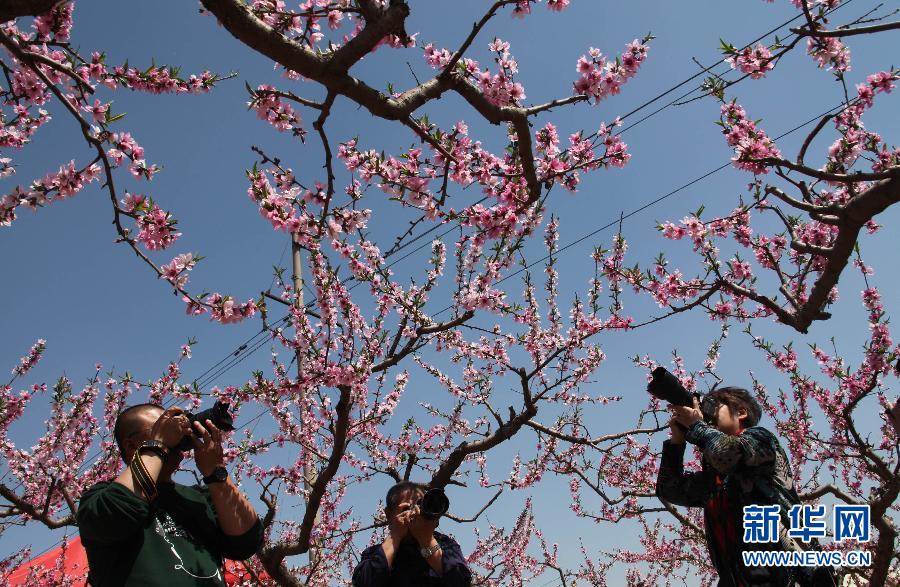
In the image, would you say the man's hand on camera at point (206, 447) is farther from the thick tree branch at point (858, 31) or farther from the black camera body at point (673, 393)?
the thick tree branch at point (858, 31)

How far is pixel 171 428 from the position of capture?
1.70m

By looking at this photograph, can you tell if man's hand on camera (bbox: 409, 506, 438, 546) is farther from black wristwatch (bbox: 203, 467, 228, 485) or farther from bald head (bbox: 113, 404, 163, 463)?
bald head (bbox: 113, 404, 163, 463)

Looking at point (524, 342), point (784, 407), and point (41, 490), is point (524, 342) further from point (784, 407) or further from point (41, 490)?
point (41, 490)

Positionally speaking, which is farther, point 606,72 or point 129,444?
point 606,72

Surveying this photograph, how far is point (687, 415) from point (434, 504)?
3.50ft

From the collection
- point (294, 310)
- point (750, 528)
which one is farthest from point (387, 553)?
point (294, 310)

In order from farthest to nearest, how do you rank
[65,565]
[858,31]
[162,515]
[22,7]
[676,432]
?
1. [65,565]
2. [858,31]
3. [676,432]
4. [22,7]
5. [162,515]

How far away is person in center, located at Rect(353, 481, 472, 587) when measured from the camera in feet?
6.39

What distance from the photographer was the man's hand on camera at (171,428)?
1.69 meters

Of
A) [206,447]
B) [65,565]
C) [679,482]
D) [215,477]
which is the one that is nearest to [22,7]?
[206,447]

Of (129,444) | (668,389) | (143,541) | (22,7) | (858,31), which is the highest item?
(858,31)

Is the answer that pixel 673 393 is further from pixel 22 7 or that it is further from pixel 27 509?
Result: pixel 27 509

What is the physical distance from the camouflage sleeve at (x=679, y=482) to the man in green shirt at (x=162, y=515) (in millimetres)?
1624

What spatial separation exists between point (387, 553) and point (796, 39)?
3.64m
